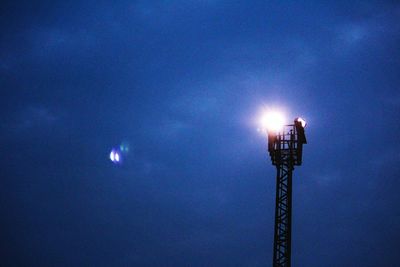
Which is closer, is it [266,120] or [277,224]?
[277,224]

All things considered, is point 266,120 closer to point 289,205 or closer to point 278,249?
point 289,205

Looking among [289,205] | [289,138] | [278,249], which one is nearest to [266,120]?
[289,138]

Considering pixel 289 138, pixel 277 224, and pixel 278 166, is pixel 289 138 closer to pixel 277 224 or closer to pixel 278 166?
pixel 278 166

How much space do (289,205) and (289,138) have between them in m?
3.48

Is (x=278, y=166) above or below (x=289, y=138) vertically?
below

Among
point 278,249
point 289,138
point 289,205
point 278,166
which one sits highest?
point 289,138

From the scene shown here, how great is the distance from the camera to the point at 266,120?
881 inches

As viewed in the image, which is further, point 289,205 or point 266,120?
point 266,120

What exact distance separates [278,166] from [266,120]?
2581 mm

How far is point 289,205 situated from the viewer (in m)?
20.8

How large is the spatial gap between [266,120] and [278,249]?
6638 millimetres

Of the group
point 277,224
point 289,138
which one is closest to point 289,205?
point 277,224

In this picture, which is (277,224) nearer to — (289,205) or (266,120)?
(289,205)

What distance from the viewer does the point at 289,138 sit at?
2184 centimetres
